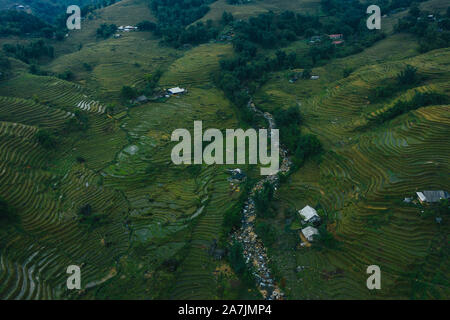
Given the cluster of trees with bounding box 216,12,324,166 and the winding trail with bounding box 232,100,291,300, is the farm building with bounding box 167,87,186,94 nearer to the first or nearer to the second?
the cluster of trees with bounding box 216,12,324,166

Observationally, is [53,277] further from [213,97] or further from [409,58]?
[409,58]

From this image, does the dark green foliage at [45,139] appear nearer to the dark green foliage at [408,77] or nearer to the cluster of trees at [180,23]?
the cluster of trees at [180,23]

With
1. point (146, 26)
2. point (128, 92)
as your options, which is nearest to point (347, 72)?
point (128, 92)
